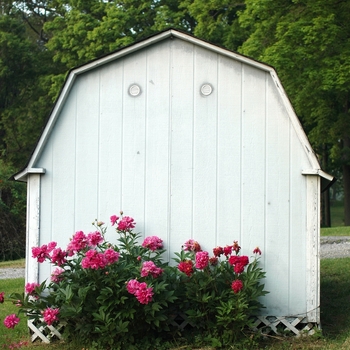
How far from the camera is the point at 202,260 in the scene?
6.87 metres

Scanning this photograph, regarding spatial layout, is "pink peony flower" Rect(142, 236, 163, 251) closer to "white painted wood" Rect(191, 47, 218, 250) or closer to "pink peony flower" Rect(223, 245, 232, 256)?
"white painted wood" Rect(191, 47, 218, 250)

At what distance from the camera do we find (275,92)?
7586mm

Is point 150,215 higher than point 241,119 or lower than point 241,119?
lower

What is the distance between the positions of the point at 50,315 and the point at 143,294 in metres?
1.05

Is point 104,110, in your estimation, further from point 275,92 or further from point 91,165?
point 275,92

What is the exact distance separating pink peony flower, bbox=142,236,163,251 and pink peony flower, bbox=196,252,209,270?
602 millimetres

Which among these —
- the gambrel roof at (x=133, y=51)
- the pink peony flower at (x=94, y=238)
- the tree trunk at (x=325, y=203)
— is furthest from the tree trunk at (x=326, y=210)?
the pink peony flower at (x=94, y=238)

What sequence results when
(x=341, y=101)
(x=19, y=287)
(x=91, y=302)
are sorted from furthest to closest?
(x=341, y=101) < (x=19, y=287) < (x=91, y=302)

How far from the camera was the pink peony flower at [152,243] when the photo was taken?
7250 millimetres

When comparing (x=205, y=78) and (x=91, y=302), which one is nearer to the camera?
(x=91, y=302)

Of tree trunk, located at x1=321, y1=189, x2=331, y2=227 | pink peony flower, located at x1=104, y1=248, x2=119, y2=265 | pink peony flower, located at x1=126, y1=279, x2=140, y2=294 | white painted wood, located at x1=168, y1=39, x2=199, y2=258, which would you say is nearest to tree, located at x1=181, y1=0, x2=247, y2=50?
tree trunk, located at x1=321, y1=189, x2=331, y2=227

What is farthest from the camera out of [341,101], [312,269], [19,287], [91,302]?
[341,101]

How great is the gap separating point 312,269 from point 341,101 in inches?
723

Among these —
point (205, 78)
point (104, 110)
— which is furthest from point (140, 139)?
point (205, 78)
